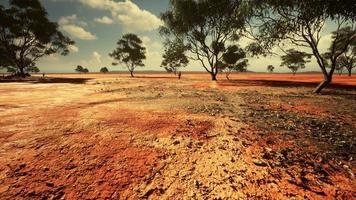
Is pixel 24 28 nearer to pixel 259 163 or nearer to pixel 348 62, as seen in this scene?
pixel 259 163

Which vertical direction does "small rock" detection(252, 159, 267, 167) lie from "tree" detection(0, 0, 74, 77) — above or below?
below

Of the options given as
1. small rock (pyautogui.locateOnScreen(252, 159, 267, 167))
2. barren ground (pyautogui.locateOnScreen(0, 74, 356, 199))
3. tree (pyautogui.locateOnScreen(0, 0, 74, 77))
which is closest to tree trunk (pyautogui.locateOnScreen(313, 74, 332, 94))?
barren ground (pyautogui.locateOnScreen(0, 74, 356, 199))

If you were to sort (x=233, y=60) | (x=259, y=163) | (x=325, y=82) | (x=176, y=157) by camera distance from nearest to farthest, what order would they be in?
1. (x=259, y=163)
2. (x=176, y=157)
3. (x=325, y=82)
4. (x=233, y=60)

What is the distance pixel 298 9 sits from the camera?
55.5 ft

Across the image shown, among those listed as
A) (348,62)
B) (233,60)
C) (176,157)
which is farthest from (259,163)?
(348,62)

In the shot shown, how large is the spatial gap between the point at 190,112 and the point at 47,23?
1851 inches

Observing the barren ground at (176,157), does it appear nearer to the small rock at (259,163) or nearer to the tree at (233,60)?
the small rock at (259,163)

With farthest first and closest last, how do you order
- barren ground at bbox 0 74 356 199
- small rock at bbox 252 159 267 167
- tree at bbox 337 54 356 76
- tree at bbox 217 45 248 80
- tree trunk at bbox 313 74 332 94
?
tree at bbox 337 54 356 76
tree at bbox 217 45 248 80
tree trunk at bbox 313 74 332 94
small rock at bbox 252 159 267 167
barren ground at bbox 0 74 356 199

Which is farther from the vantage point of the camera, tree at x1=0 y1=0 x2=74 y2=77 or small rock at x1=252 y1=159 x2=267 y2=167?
tree at x1=0 y1=0 x2=74 y2=77

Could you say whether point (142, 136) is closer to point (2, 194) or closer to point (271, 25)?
point (2, 194)

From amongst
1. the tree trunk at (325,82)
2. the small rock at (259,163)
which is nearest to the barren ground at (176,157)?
the small rock at (259,163)

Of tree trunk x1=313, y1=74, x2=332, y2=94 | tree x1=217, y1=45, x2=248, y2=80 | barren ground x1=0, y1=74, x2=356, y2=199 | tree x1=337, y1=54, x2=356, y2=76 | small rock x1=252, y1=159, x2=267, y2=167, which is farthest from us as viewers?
tree x1=337, y1=54, x2=356, y2=76

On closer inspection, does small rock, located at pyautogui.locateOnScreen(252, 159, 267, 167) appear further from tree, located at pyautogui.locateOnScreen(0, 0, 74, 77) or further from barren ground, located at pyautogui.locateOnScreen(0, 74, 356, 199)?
tree, located at pyautogui.locateOnScreen(0, 0, 74, 77)

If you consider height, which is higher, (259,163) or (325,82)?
(325,82)
